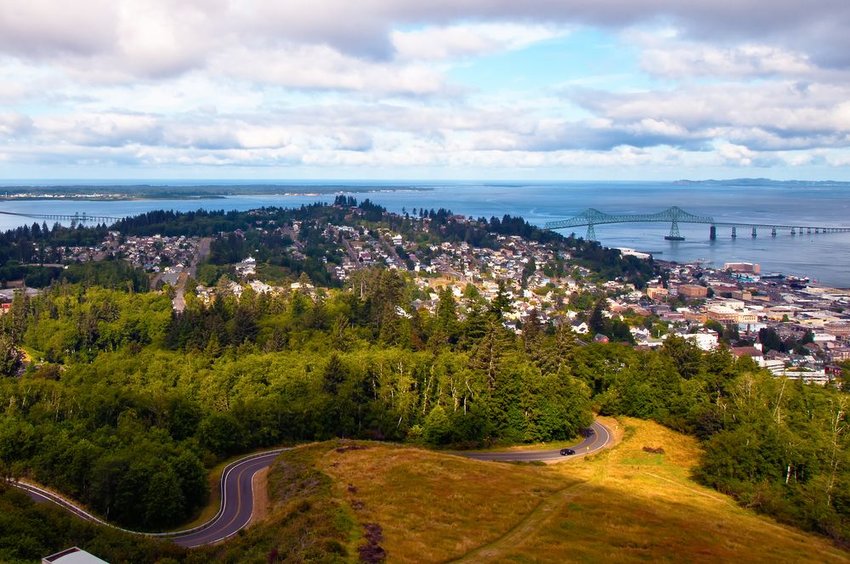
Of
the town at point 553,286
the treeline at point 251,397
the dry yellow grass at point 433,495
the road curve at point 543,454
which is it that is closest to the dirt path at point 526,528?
the dry yellow grass at point 433,495

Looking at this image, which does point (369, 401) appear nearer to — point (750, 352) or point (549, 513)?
→ point (549, 513)

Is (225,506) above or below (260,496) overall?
below

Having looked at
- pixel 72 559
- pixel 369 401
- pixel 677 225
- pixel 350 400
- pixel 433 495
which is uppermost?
pixel 677 225

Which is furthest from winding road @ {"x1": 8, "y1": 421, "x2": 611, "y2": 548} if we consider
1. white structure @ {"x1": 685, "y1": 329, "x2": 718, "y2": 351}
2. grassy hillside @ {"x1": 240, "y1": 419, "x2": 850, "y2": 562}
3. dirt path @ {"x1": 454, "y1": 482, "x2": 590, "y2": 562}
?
white structure @ {"x1": 685, "y1": 329, "x2": 718, "y2": 351}

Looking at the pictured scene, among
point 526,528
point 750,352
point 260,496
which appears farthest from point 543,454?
point 750,352

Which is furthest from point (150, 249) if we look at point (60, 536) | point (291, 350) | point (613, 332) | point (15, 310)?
point (60, 536)

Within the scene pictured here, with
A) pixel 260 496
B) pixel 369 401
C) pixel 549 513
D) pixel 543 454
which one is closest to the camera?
pixel 549 513

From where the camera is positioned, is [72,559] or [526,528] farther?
[526,528]

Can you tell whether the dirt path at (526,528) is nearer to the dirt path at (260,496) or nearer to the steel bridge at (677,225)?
the dirt path at (260,496)
